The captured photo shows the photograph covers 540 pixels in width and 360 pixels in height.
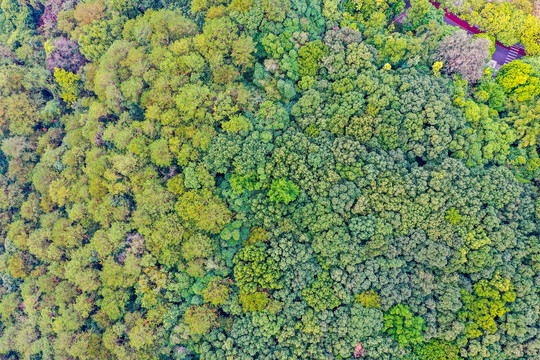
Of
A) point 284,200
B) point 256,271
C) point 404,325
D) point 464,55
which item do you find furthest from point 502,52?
point 256,271

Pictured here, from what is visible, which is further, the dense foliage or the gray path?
the gray path

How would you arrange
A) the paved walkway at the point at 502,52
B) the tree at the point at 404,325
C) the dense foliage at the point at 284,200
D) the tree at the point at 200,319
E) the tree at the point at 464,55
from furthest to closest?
1. the paved walkway at the point at 502,52
2. the tree at the point at 464,55
3. the tree at the point at 200,319
4. the dense foliage at the point at 284,200
5. the tree at the point at 404,325

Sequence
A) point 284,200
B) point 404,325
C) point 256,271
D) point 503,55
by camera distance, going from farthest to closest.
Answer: point 503,55
point 284,200
point 256,271
point 404,325

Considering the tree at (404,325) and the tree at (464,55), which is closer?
the tree at (404,325)

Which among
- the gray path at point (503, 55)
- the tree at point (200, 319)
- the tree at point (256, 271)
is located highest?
the gray path at point (503, 55)

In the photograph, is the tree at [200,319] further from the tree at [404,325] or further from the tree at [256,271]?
the tree at [404,325]

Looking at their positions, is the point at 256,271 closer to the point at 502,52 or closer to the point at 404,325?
the point at 404,325

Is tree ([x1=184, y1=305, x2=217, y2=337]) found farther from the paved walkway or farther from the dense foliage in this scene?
the paved walkway

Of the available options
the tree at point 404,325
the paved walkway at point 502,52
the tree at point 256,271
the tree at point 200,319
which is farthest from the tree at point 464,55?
the tree at point 200,319

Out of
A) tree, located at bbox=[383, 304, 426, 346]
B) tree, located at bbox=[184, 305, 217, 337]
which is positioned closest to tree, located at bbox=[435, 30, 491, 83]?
tree, located at bbox=[383, 304, 426, 346]
